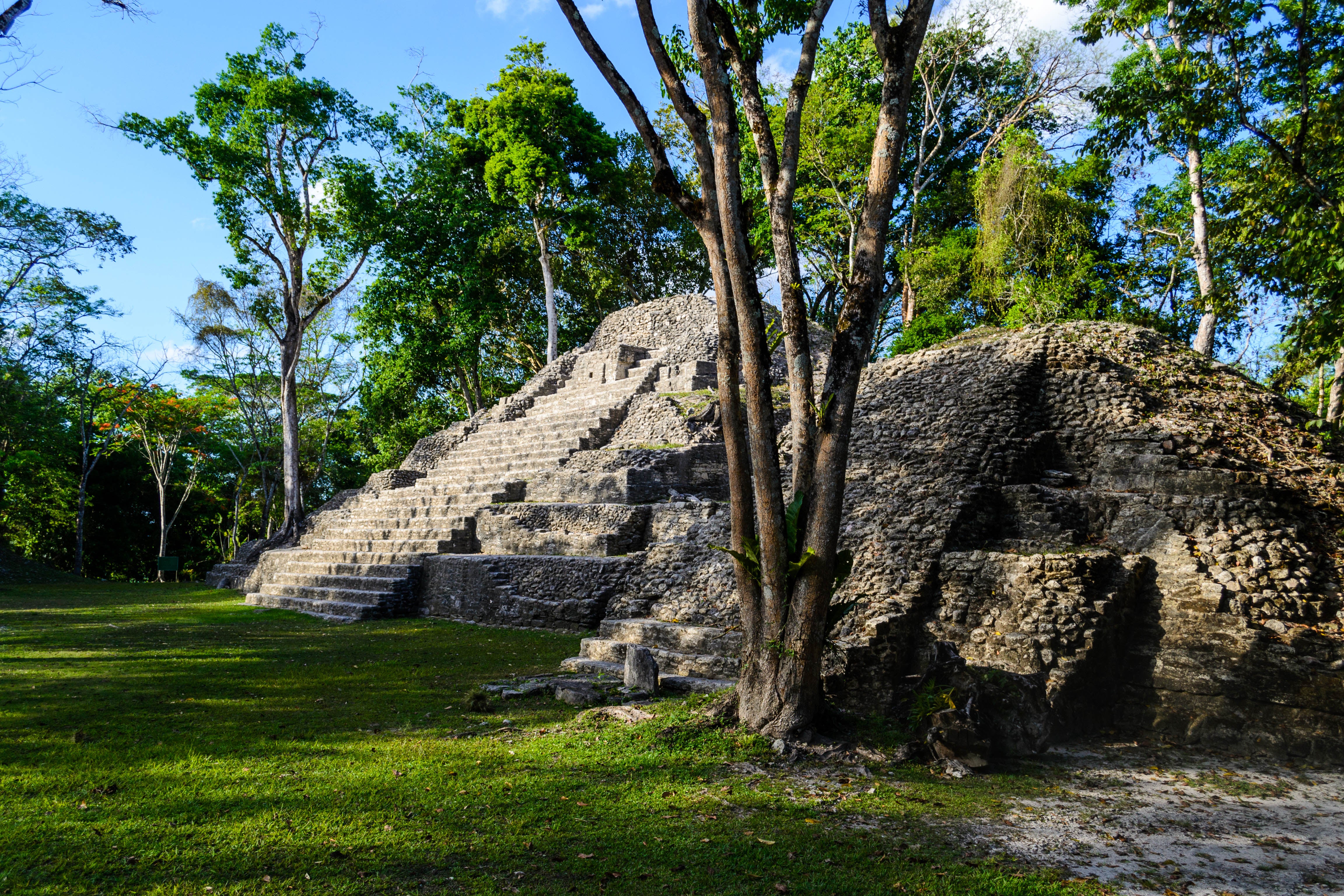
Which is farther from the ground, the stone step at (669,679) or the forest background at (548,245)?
the forest background at (548,245)

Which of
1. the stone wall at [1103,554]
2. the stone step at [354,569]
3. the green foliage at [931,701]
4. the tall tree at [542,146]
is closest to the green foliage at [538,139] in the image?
the tall tree at [542,146]

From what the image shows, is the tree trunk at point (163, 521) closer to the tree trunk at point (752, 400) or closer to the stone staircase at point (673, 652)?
the stone staircase at point (673, 652)

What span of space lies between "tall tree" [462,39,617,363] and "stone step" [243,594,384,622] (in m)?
9.78

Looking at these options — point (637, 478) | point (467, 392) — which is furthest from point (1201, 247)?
point (467, 392)

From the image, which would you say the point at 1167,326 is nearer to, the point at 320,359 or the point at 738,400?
the point at 738,400

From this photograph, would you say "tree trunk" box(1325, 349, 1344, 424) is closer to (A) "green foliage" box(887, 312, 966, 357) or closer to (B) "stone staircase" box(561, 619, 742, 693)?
(A) "green foliage" box(887, 312, 966, 357)

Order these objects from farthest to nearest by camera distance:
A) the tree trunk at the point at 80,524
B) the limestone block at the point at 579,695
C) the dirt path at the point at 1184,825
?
the tree trunk at the point at 80,524
the limestone block at the point at 579,695
the dirt path at the point at 1184,825

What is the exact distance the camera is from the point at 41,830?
288 cm

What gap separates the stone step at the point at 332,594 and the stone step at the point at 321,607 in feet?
0.20

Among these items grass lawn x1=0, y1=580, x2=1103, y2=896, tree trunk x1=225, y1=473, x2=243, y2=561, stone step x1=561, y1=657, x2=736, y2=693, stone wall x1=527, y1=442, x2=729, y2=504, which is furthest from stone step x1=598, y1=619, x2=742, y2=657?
tree trunk x1=225, y1=473, x2=243, y2=561

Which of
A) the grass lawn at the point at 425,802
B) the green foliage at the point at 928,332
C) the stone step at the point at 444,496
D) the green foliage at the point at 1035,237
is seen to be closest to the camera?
the grass lawn at the point at 425,802

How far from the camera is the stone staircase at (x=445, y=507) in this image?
1014cm

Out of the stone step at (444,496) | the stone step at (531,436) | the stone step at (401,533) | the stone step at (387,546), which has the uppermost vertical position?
the stone step at (531,436)

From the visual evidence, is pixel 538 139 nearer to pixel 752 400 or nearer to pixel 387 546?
pixel 387 546
